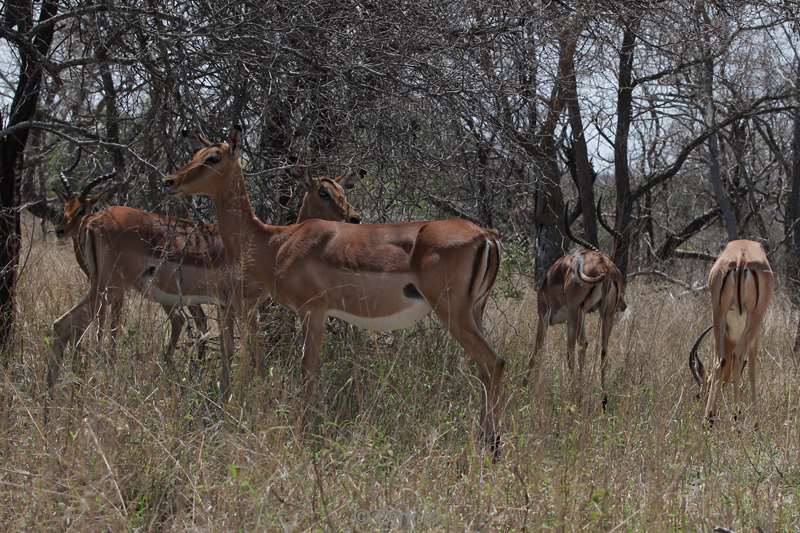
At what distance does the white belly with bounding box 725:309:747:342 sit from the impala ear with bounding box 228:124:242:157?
124 inches

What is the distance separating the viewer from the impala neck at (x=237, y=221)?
5539mm

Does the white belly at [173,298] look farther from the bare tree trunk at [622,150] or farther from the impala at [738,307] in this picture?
the bare tree trunk at [622,150]

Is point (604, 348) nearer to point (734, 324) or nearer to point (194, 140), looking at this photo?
point (734, 324)

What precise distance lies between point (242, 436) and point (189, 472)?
1.70ft

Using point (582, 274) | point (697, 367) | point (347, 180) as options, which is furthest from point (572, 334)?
point (347, 180)

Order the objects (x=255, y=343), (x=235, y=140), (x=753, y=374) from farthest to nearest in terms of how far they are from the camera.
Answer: (x=753, y=374)
(x=235, y=140)
(x=255, y=343)

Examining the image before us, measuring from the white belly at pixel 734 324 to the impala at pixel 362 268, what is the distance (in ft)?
5.50

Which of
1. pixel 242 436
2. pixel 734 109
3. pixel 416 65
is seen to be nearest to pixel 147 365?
pixel 242 436

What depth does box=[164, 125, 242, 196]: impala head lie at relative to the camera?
5242mm

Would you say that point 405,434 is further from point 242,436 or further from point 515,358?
point 515,358

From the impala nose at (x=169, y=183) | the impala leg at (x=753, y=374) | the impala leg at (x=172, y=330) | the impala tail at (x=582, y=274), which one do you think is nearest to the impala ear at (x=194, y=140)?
the impala nose at (x=169, y=183)

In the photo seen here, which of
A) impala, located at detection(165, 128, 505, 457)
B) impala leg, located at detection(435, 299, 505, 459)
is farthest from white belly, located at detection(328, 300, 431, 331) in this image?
impala leg, located at detection(435, 299, 505, 459)

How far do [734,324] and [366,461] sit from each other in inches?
120

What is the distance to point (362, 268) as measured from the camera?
5156 mm
